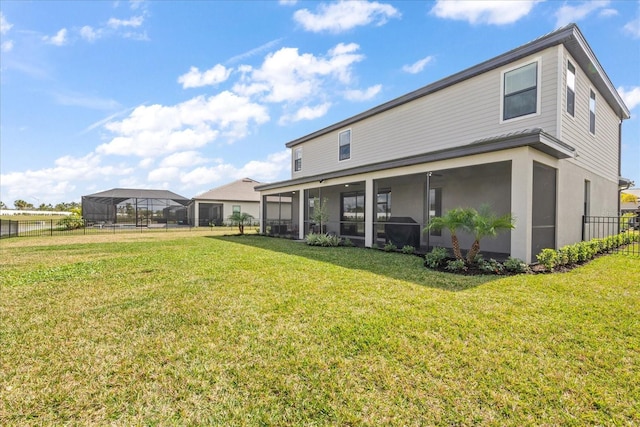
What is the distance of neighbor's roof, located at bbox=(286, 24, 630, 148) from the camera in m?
7.59

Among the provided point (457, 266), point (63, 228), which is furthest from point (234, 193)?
point (457, 266)

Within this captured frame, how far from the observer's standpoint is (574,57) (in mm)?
8336

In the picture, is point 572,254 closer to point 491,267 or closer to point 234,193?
point 491,267

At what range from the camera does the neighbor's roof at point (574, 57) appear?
759 centimetres

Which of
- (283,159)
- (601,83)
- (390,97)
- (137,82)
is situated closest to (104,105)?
(137,82)

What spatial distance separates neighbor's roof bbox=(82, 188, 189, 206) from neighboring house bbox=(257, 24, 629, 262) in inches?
833

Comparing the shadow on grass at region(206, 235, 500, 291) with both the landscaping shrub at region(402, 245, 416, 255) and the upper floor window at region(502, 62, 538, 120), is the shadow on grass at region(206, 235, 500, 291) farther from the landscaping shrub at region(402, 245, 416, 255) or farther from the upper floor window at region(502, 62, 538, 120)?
the upper floor window at region(502, 62, 538, 120)

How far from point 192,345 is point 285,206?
2659 centimetres

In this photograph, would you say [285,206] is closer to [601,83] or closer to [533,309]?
[601,83]

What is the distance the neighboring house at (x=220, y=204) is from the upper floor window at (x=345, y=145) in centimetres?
1427

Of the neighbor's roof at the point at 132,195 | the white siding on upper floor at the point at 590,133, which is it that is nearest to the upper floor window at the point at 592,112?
the white siding on upper floor at the point at 590,133

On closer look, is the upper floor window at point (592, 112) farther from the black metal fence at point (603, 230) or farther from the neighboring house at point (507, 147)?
the black metal fence at point (603, 230)

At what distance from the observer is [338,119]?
1496 centimetres

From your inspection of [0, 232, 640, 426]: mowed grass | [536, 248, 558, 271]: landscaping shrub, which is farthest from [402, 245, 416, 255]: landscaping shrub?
[0, 232, 640, 426]: mowed grass
